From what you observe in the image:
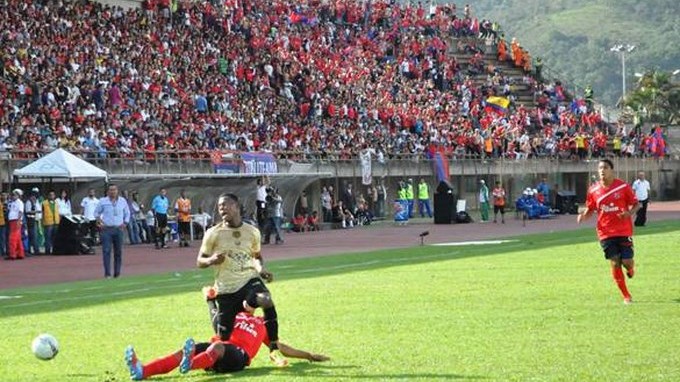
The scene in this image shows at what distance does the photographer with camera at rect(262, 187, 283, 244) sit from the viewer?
139 feet

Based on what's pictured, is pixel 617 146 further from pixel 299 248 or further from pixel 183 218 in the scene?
pixel 299 248

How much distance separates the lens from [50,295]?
25406mm

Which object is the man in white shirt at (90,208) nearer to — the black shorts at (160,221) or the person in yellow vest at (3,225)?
the black shorts at (160,221)

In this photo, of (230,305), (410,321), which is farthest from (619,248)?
(230,305)

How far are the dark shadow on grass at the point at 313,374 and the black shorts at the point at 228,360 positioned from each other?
84mm

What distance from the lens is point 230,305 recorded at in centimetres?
1437

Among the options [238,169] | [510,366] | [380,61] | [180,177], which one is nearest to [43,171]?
[180,177]

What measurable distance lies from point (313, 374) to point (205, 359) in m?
0.99

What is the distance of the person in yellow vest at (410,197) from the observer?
58062 mm

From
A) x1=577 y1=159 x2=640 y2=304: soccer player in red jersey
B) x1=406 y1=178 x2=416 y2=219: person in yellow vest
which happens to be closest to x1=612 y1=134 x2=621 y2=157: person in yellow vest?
x1=406 y1=178 x2=416 y2=219: person in yellow vest

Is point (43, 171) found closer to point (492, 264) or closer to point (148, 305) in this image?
point (492, 264)

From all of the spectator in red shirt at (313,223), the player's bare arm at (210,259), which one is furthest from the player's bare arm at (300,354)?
the spectator in red shirt at (313,223)

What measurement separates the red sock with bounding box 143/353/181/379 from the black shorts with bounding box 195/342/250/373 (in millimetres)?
328

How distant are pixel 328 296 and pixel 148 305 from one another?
268 centimetres
